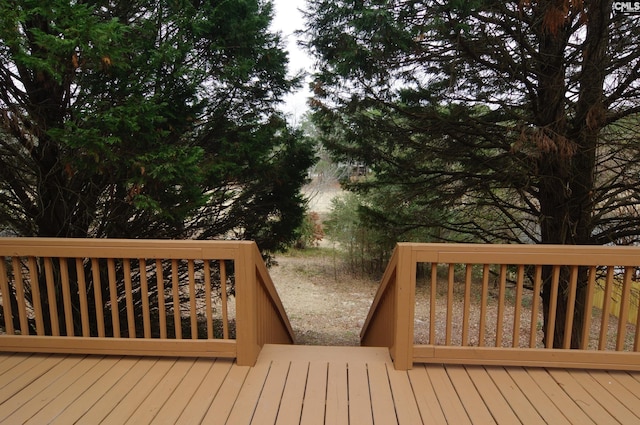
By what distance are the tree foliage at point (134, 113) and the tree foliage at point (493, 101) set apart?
114 cm

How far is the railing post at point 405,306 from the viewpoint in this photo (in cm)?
252

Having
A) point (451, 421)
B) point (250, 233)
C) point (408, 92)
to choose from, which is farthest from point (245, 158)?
point (451, 421)

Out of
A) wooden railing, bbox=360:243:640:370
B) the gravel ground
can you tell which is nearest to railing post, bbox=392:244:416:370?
wooden railing, bbox=360:243:640:370

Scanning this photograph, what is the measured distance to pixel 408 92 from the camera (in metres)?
5.25

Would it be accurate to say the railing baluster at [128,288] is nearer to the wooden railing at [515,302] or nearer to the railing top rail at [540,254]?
the wooden railing at [515,302]

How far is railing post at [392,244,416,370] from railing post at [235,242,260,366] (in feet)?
3.16

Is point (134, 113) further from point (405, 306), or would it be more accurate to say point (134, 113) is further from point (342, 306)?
point (342, 306)

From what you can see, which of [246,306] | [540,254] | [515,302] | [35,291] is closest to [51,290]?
[35,291]

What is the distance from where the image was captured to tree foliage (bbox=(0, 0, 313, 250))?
3131mm

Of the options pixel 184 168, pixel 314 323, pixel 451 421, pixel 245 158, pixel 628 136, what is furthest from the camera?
pixel 314 323

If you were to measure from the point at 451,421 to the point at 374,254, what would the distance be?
35.6 feet

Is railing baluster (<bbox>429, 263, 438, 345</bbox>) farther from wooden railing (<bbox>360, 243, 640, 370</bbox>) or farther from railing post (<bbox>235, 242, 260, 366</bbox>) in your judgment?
railing post (<bbox>235, 242, 260, 366</bbox>)

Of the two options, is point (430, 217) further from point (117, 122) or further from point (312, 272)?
point (312, 272)

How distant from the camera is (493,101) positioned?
485 cm
